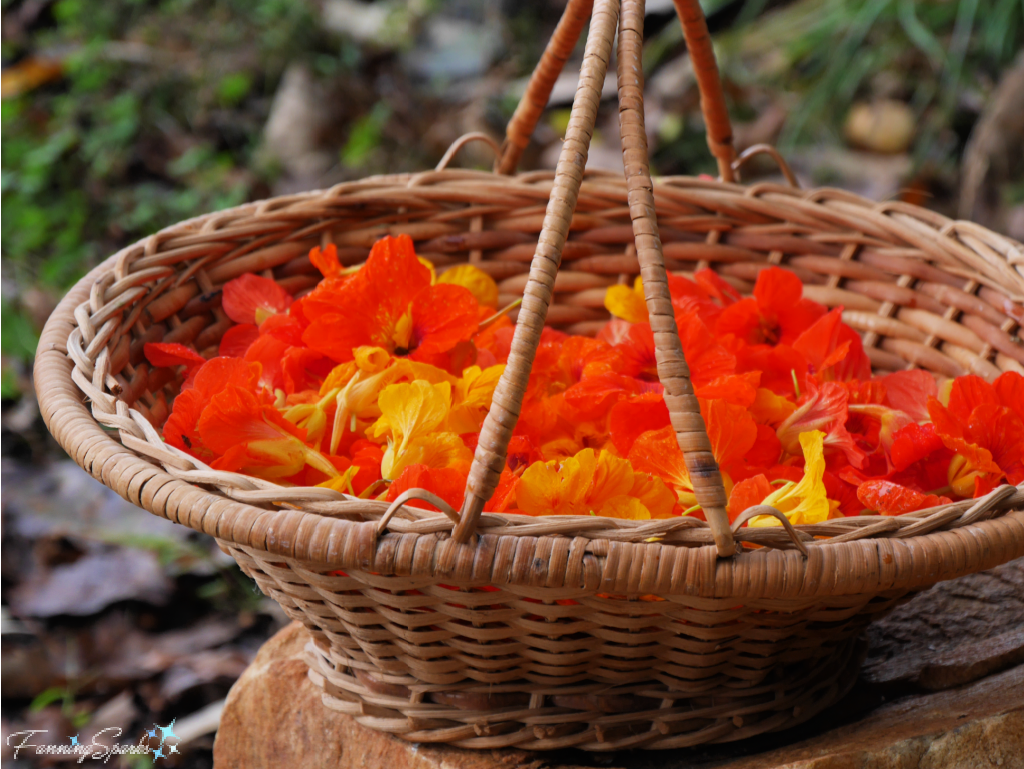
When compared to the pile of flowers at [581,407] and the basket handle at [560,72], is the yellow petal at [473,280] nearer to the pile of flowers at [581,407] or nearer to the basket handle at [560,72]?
the pile of flowers at [581,407]

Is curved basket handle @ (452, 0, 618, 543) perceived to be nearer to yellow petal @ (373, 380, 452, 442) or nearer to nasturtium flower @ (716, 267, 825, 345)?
yellow petal @ (373, 380, 452, 442)

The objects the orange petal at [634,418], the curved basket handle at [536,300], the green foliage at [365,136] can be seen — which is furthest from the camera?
the green foliage at [365,136]

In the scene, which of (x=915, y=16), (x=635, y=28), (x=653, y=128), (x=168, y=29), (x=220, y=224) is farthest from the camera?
(x=168, y=29)

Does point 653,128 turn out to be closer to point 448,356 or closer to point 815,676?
point 448,356

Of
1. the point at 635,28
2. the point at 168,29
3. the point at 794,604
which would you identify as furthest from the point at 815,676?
the point at 168,29

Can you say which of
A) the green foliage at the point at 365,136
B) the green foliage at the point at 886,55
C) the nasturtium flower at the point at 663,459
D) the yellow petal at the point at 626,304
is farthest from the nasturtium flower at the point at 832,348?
the green foliage at the point at 365,136

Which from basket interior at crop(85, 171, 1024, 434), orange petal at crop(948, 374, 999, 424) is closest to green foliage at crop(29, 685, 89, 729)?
basket interior at crop(85, 171, 1024, 434)

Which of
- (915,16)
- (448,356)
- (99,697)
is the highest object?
(915,16)
